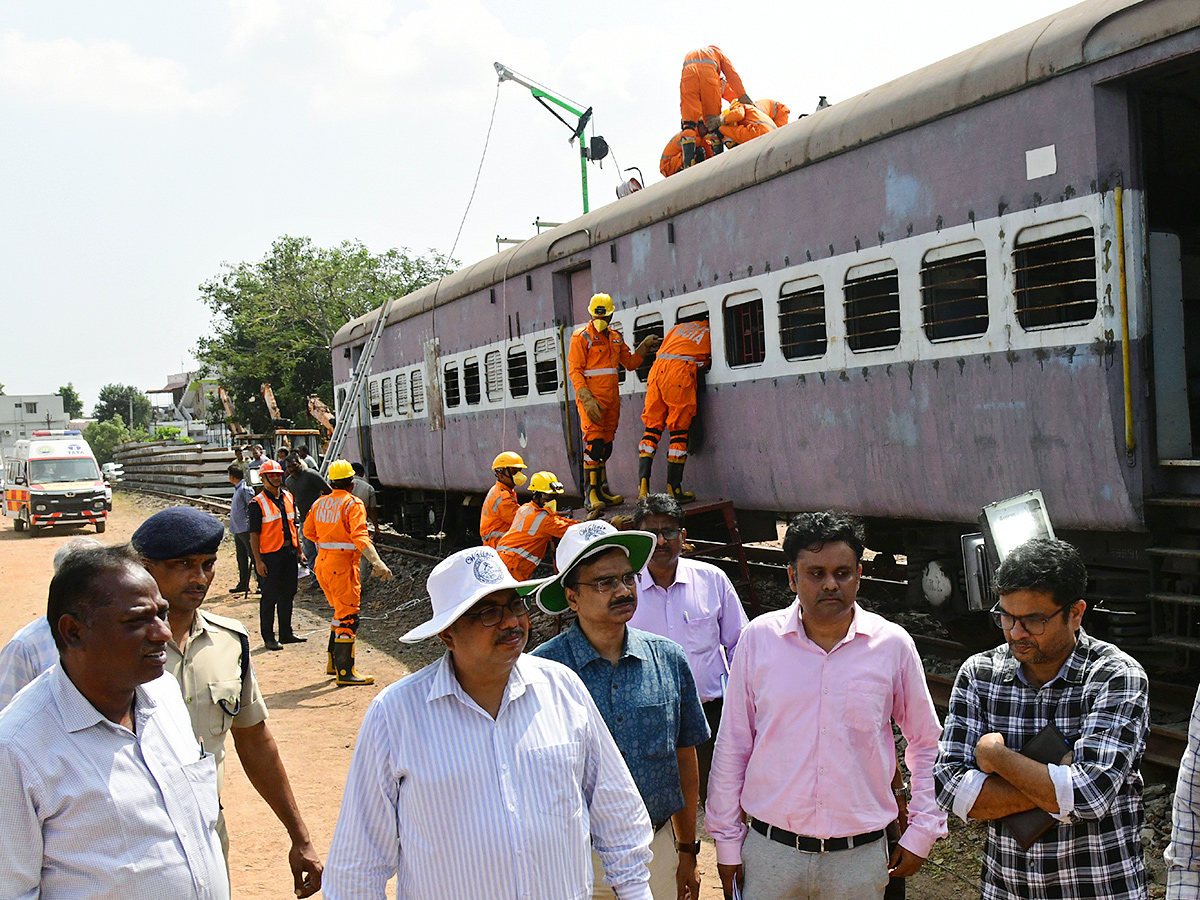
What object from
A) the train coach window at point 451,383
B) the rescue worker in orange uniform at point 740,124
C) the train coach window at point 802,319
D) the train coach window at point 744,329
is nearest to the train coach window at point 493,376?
the train coach window at point 451,383

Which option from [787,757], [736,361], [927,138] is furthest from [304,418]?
[787,757]

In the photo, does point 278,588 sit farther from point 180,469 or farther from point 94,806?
point 180,469

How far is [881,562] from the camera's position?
873 centimetres

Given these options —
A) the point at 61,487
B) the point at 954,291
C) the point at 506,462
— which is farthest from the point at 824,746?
the point at 61,487

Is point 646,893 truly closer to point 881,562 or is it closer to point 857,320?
point 857,320

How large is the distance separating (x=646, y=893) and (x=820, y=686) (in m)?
0.81

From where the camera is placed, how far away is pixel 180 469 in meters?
34.4

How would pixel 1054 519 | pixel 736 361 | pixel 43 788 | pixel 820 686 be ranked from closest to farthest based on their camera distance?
pixel 43 788 < pixel 820 686 < pixel 1054 519 < pixel 736 361

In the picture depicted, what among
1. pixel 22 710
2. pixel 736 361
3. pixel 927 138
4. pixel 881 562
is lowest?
pixel 881 562

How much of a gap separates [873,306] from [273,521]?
20.3ft

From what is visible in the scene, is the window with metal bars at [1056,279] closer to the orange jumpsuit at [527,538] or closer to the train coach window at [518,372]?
the orange jumpsuit at [527,538]

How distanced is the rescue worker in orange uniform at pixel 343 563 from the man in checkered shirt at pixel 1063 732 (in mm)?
6454

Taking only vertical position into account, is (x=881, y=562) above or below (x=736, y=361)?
below

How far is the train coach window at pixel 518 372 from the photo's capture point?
11875 millimetres
